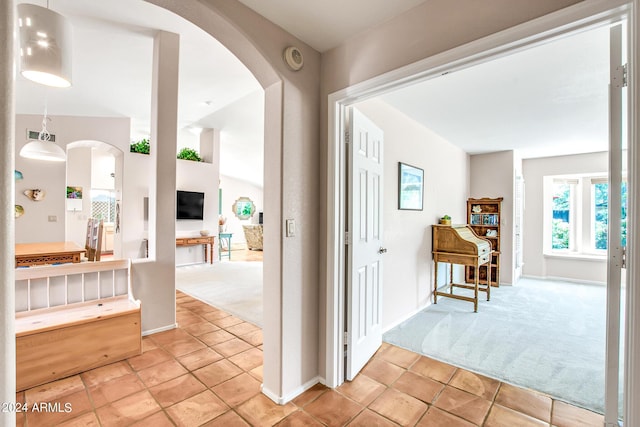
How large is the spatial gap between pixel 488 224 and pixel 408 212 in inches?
109

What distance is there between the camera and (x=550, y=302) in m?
4.11

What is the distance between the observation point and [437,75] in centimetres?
157

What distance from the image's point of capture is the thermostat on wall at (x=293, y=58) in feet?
6.01

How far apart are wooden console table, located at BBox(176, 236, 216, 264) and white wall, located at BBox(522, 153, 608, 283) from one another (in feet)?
22.0

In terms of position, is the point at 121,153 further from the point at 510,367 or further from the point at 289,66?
the point at 510,367

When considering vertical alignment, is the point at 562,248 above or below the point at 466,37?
below

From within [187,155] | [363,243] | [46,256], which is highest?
[187,155]

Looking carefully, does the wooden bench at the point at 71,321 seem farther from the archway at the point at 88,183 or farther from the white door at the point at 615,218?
the archway at the point at 88,183

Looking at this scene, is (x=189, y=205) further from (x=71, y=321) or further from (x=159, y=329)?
(x=71, y=321)

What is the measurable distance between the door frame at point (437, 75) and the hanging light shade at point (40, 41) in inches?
66.3

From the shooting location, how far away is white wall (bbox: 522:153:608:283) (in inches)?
205

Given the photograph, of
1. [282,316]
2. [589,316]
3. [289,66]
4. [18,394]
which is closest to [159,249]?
[18,394]

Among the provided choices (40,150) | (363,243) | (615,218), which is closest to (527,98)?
(615,218)

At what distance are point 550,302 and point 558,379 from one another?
2.49 meters
